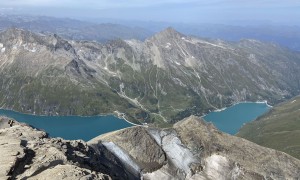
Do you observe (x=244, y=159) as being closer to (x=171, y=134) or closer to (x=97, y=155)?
(x=171, y=134)

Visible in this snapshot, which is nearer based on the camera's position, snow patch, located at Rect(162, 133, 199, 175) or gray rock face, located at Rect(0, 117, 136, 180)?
gray rock face, located at Rect(0, 117, 136, 180)

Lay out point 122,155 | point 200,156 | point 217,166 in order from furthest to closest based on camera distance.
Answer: point 200,156, point 217,166, point 122,155

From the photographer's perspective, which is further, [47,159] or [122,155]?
[122,155]

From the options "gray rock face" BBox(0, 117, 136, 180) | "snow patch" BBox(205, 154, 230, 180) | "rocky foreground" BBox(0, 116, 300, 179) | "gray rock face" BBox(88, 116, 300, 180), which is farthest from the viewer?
"gray rock face" BBox(88, 116, 300, 180)

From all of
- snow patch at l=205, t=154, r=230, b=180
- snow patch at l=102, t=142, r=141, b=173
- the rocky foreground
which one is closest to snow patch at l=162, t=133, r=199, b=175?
the rocky foreground

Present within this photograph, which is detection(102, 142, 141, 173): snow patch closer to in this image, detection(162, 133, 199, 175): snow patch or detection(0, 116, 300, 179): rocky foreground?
detection(0, 116, 300, 179): rocky foreground

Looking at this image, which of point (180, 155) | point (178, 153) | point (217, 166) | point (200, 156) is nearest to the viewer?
point (217, 166)

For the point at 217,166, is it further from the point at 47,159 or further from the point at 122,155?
the point at 47,159

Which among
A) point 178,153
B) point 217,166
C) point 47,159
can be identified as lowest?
point 217,166

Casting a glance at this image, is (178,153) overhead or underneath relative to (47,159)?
underneath

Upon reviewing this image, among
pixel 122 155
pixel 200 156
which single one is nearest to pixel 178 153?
pixel 200 156

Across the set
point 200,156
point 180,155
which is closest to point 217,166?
point 200,156
